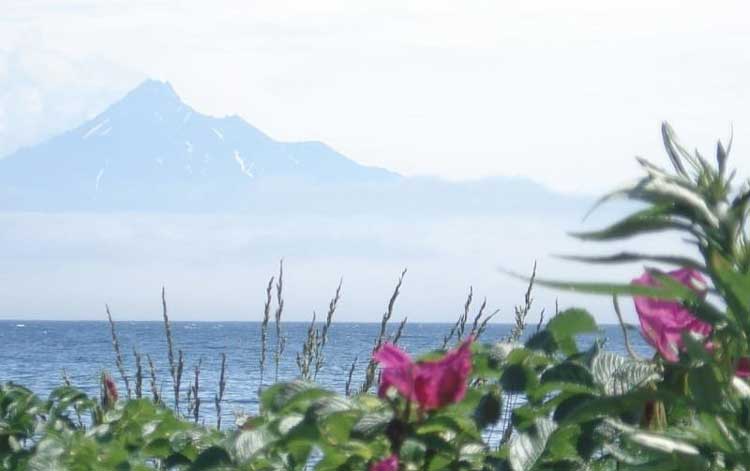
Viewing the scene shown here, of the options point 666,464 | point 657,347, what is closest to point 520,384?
point 657,347

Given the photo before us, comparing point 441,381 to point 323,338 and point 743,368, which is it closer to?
point 743,368

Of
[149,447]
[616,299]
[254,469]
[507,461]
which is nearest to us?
[616,299]

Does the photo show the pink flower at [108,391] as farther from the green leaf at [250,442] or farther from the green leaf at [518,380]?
the green leaf at [518,380]

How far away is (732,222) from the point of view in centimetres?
93

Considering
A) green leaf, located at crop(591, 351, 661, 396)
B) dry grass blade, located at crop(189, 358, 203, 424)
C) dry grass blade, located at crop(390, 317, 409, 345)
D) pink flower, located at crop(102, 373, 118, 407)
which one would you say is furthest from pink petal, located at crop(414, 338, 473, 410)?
dry grass blade, located at crop(189, 358, 203, 424)

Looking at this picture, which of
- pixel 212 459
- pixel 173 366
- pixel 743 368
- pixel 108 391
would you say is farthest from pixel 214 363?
pixel 743 368

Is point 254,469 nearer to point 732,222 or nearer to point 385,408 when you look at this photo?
point 385,408

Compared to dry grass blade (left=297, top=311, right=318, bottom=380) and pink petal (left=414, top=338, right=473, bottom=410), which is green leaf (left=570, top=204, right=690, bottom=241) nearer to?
pink petal (left=414, top=338, right=473, bottom=410)

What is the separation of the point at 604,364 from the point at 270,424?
360 mm

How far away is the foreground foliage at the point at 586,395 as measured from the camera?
0.91 meters

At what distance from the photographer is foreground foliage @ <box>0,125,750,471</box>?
91 centimetres

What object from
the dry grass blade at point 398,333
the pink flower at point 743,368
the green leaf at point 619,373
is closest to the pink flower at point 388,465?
the green leaf at point 619,373

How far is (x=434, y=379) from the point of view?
128cm

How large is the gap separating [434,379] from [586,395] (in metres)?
0.16
